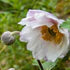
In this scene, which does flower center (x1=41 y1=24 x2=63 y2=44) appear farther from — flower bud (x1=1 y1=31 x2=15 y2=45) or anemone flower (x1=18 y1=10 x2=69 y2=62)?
flower bud (x1=1 y1=31 x2=15 y2=45)

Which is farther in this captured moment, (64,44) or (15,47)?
(15,47)

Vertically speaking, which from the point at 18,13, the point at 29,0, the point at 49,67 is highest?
the point at 29,0

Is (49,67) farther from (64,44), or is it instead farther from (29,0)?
(29,0)

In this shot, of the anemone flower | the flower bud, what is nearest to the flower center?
the anemone flower

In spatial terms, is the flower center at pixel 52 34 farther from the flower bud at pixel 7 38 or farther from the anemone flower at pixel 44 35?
the flower bud at pixel 7 38

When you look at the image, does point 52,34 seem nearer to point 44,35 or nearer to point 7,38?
point 44,35

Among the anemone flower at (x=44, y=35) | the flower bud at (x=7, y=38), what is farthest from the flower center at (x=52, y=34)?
the flower bud at (x=7, y=38)

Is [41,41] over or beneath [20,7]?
beneath

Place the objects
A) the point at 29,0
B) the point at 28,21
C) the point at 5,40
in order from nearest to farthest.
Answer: the point at 28,21 < the point at 5,40 < the point at 29,0

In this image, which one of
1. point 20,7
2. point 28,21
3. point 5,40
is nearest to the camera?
point 28,21

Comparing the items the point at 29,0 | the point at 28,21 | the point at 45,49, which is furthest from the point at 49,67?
the point at 29,0
